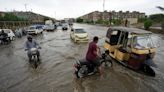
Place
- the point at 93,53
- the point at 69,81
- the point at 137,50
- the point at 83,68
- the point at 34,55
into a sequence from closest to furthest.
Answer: the point at 93,53
the point at 83,68
the point at 69,81
the point at 137,50
the point at 34,55

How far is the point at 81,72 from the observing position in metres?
8.70

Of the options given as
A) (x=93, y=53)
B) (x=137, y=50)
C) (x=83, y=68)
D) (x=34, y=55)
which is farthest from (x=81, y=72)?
(x=34, y=55)

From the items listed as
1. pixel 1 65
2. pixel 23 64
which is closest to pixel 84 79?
pixel 23 64

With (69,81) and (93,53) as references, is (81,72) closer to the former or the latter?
(69,81)

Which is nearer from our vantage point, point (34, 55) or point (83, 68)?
point (83, 68)

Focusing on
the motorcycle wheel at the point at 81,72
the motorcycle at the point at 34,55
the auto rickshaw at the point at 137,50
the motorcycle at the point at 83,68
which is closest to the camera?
the motorcycle at the point at 83,68

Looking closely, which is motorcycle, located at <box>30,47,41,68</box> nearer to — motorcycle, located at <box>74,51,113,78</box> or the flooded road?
the flooded road

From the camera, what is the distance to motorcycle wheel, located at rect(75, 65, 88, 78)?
8.50 metres

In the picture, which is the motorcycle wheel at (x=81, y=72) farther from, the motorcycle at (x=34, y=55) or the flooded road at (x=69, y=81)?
the motorcycle at (x=34, y=55)

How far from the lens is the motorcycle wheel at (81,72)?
8501mm

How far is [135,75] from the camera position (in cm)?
950

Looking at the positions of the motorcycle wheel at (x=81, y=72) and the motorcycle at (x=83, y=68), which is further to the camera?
the motorcycle wheel at (x=81, y=72)

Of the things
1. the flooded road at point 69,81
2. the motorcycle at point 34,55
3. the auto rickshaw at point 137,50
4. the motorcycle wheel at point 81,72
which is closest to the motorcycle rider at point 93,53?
the motorcycle wheel at point 81,72

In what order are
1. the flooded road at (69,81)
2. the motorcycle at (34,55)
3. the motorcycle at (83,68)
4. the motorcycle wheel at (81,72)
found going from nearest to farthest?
the flooded road at (69,81) → the motorcycle at (83,68) → the motorcycle wheel at (81,72) → the motorcycle at (34,55)
